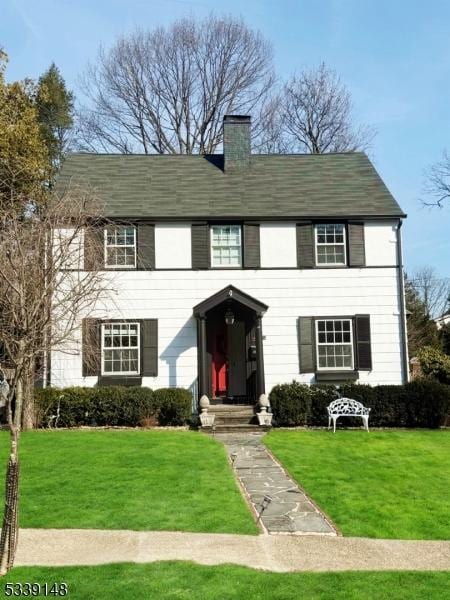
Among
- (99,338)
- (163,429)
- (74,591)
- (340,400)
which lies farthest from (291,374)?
(74,591)

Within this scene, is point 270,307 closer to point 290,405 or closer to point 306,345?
point 306,345

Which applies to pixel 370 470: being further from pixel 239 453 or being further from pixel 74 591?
pixel 74 591

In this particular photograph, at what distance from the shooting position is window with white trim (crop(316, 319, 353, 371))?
1598 centimetres

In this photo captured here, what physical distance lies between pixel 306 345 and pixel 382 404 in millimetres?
2753

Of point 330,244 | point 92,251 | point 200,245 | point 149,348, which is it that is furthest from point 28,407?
point 330,244

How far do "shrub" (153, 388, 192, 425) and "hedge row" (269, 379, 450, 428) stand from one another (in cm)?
236

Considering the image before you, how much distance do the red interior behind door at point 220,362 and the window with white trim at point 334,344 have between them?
9.57ft

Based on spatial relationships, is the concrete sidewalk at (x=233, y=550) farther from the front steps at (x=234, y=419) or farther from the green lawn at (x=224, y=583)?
the front steps at (x=234, y=419)

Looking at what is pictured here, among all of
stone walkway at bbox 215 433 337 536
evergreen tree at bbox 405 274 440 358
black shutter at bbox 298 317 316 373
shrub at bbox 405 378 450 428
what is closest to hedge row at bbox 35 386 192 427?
stone walkway at bbox 215 433 337 536

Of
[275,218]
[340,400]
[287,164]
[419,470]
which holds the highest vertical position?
[287,164]

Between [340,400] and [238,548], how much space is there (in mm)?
8768

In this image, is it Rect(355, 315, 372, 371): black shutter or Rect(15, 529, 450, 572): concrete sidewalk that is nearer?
Rect(15, 529, 450, 572): concrete sidewalk

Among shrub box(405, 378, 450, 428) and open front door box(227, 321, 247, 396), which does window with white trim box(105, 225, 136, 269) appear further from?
shrub box(405, 378, 450, 428)

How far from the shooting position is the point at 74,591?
15.7ft
